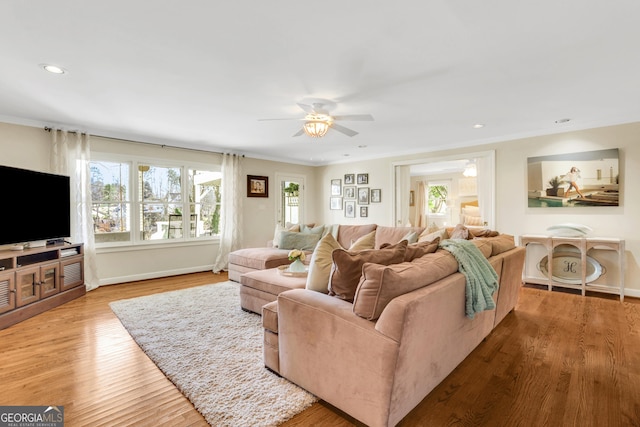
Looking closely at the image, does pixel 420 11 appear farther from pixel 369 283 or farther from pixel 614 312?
pixel 614 312

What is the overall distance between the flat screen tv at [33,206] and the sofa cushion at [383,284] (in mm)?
3855

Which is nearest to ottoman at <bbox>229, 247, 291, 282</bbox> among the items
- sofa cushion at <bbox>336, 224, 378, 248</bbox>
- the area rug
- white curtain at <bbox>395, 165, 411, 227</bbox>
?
the area rug

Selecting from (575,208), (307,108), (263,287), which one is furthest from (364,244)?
(575,208)

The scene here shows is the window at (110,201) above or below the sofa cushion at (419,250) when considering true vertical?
above

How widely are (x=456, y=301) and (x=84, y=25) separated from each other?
9.71 ft

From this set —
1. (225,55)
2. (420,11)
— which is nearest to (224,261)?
(225,55)

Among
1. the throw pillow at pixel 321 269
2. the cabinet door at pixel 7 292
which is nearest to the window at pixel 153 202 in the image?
the cabinet door at pixel 7 292

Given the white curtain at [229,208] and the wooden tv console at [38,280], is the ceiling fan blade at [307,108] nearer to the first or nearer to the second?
the white curtain at [229,208]

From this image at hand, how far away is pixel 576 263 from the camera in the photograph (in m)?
4.31

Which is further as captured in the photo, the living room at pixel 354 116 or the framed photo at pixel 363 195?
the framed photo at pixel 363 195

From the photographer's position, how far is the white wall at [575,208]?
3881 millimetres

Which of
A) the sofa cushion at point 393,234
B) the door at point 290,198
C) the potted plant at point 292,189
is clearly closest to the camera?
the sofa cushion at point 393,234

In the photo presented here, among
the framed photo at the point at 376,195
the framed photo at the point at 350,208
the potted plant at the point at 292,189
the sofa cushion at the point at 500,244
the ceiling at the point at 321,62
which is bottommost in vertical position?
the sofa cushion at the point at 500,244

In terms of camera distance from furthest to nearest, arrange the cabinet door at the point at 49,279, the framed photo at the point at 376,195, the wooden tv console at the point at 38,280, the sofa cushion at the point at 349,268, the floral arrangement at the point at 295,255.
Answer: the framed photo at the point at 376,195 → the cabinet door at the point at 49,279 → the floral arrangement at the point at 295,255 → the wooden tv console at the point at 38,280 → the sofa cushion at the point at 349,268
